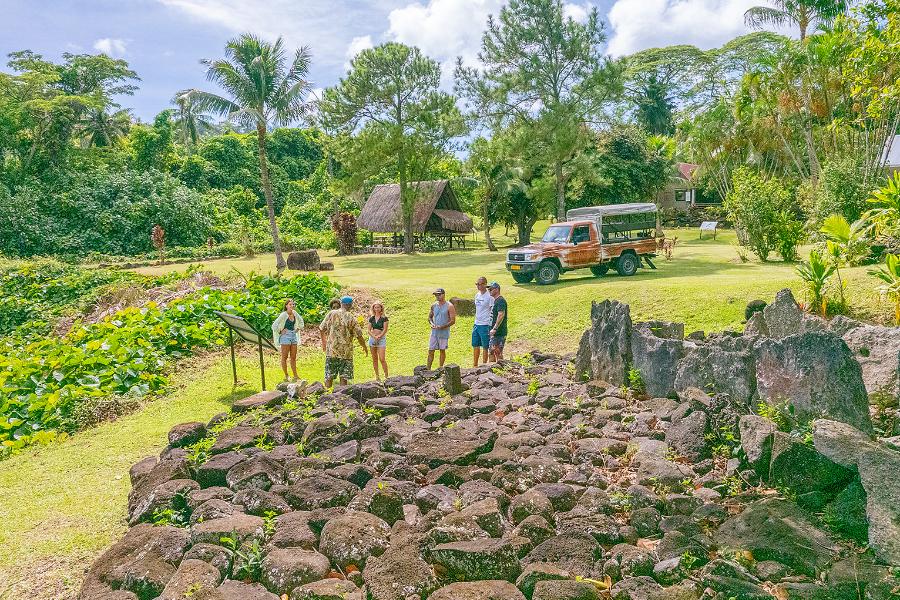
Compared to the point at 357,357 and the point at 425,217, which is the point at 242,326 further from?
the point at 425,217

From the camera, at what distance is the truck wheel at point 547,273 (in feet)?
53.4

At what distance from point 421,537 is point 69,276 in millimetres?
20912

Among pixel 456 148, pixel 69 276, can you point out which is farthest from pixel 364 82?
pixel 69 276

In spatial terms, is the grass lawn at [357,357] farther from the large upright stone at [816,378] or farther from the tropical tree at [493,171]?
the tropical tree at [493,171]

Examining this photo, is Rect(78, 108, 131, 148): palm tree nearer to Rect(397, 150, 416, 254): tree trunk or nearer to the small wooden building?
the small wooden building

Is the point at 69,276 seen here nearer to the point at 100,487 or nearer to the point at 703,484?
the point at 100,487

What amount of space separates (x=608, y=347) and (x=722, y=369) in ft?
5.30

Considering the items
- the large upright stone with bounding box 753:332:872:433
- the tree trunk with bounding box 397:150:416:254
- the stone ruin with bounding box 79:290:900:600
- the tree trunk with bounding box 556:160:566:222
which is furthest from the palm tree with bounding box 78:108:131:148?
the large upright stone with bounding box 753:332:872:433

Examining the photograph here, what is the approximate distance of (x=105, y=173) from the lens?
32812 mm

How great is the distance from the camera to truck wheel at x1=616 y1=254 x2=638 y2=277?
56.2ft

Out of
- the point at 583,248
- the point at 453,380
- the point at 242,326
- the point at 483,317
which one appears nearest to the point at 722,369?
the point at 453,380

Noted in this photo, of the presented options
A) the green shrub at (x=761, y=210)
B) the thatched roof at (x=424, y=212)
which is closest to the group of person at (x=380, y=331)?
the green shrub at (x=761, y=210)

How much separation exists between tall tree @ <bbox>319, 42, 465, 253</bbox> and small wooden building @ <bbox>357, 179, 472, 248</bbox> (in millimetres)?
1771

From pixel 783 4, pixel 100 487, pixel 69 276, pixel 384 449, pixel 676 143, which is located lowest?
pixel 100 487
